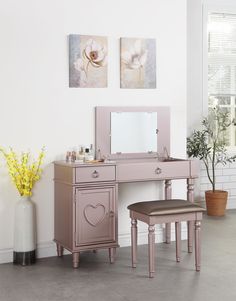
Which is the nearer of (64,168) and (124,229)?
(64,168)

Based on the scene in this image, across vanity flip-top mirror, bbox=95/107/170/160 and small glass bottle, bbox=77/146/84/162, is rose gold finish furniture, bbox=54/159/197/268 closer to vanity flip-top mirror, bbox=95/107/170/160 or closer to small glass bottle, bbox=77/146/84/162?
small glass bottle, bbox=77/146/84/162

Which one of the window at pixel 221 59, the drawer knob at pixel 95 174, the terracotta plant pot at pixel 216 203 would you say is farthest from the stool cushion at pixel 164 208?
the window at pixel 221 59

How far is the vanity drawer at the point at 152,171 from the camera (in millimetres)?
4414

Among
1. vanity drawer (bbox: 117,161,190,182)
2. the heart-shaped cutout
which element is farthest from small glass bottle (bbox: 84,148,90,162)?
the heart-shaped cutout

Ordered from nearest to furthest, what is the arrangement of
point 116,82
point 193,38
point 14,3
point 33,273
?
point 33,273
point 14,3
point 116,82
point 193,38

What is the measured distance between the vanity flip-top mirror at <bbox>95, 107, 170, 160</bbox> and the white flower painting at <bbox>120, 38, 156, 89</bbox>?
245mm

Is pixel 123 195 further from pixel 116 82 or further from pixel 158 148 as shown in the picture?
pixel 116 82

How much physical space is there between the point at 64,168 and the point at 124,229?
101 cm

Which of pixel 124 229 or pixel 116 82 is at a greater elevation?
pixel 116 82

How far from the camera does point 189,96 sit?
6902 mm

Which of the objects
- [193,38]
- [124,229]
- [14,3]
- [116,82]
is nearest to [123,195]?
[124,229]

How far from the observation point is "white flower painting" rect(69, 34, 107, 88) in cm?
465

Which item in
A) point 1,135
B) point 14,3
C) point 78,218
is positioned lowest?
point 78,218

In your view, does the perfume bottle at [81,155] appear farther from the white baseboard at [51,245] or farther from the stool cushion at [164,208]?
the white baseboard at [51,245]
